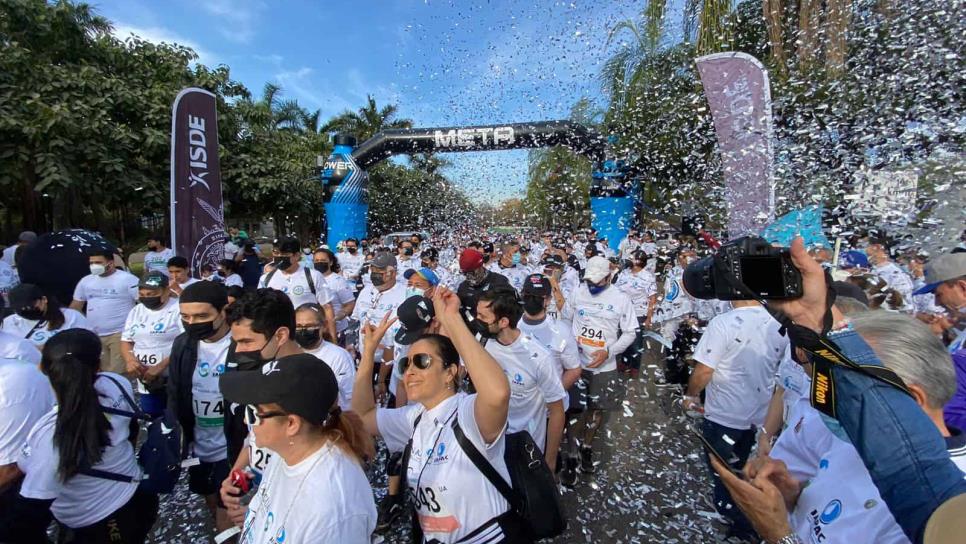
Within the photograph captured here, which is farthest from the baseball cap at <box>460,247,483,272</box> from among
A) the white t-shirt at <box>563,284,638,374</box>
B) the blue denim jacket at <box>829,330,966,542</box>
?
the blue denim jacket at <box>829,330,966,542</box>

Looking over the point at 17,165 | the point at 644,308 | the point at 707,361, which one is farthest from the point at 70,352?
the point at 17,165

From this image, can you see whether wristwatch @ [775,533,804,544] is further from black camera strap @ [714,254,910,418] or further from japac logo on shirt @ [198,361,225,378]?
japac logo on shirt @ [198,361,225,378]

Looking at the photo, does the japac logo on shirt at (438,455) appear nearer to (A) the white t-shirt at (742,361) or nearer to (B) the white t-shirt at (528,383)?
(B) the white t-shirt at (528,383)

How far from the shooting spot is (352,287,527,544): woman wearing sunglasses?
162 centimetres

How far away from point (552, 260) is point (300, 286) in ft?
Answer: 12.2

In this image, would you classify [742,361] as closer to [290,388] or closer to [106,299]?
[290,388]

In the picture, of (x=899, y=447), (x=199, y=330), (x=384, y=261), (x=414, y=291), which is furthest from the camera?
(x=384, y=261)

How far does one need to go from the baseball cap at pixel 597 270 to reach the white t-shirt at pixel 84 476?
3670mm

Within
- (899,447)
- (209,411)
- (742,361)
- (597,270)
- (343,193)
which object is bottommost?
(209,411)

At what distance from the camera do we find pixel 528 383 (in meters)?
2.82

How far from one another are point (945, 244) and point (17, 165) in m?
15.5

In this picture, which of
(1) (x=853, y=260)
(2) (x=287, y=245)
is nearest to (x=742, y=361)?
(1) (x=853, y=260)

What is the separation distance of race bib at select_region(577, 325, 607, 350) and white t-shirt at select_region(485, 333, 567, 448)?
1557 mm

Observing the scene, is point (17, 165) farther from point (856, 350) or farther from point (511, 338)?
point (856, 350)
